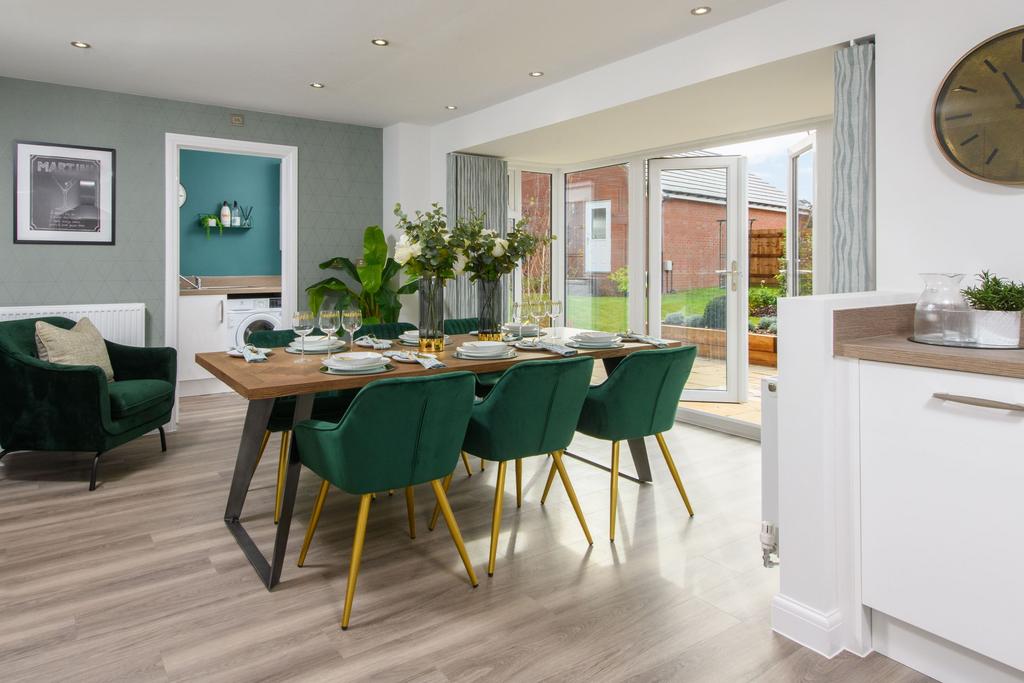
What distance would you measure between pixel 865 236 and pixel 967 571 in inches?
59.4

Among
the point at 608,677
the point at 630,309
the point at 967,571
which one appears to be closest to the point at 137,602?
the point at 608,677

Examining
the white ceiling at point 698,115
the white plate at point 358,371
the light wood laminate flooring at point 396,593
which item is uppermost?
the white ceiling at point 698,115

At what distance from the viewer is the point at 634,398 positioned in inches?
116

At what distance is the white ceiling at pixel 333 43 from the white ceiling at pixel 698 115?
31cm

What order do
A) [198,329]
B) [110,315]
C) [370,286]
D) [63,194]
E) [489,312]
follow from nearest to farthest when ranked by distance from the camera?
[489,312] → [63,194] → [110,315] → [370,286] → [198,329]

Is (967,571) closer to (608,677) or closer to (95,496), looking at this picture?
(608,677)

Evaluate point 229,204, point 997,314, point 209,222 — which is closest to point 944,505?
point 997,314

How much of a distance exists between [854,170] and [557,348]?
4.82ft

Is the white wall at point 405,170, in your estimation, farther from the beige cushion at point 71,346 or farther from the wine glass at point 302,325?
the wine glass at point 302,325

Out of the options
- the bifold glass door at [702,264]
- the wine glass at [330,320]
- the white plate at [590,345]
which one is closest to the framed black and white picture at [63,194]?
the wine glass at [330,320]

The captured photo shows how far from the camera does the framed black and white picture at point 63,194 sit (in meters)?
4.58

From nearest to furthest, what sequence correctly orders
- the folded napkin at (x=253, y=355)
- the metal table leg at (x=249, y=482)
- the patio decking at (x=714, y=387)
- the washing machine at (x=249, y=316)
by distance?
the metal table leg at (x=249, y=482)
the folded napkin at (x=253, y=355)
the patio decking at (x=714, y=387)
the washing machine at (x=249, y=316)

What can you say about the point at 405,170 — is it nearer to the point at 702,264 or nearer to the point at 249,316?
the point at 249,316

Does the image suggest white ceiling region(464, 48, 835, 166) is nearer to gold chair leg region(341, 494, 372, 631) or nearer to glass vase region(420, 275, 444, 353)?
glass vase region(420, 275, 444, 353)
